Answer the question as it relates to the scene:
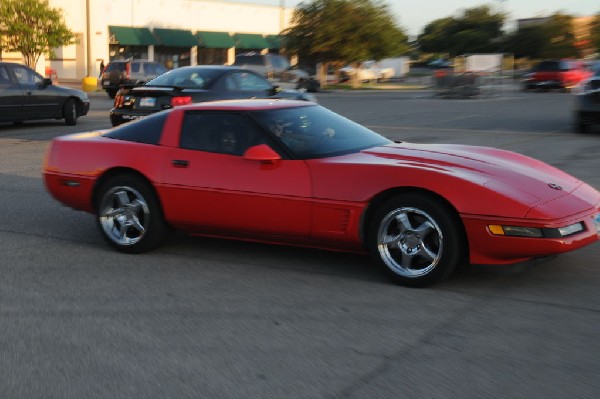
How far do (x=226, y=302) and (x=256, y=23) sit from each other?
6241cm

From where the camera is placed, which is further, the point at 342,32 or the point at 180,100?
the point at 342,32

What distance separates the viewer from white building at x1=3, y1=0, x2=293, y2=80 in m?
53.3

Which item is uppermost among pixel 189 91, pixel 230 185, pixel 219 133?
pixel 189 91

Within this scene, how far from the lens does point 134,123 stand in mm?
6957

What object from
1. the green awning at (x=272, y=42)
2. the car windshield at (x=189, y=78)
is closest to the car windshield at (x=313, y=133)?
the car windshield at (x=189, y=78)

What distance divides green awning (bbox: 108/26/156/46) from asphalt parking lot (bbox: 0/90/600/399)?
1956 inches

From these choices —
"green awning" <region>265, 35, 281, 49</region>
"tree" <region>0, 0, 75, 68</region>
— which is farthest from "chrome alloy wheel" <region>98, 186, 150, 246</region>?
"green awning" <region>265, 35, 281, 49</region>

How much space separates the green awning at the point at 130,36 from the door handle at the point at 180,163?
166 feet

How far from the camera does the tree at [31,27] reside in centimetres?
4284

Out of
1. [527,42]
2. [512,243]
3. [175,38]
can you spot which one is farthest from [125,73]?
[527,42]

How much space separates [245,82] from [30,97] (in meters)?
5.92

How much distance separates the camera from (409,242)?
217 inches

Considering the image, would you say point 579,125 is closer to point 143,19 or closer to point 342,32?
point 342,32

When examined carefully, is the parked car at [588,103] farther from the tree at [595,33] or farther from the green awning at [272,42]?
the tree at [595,33]
